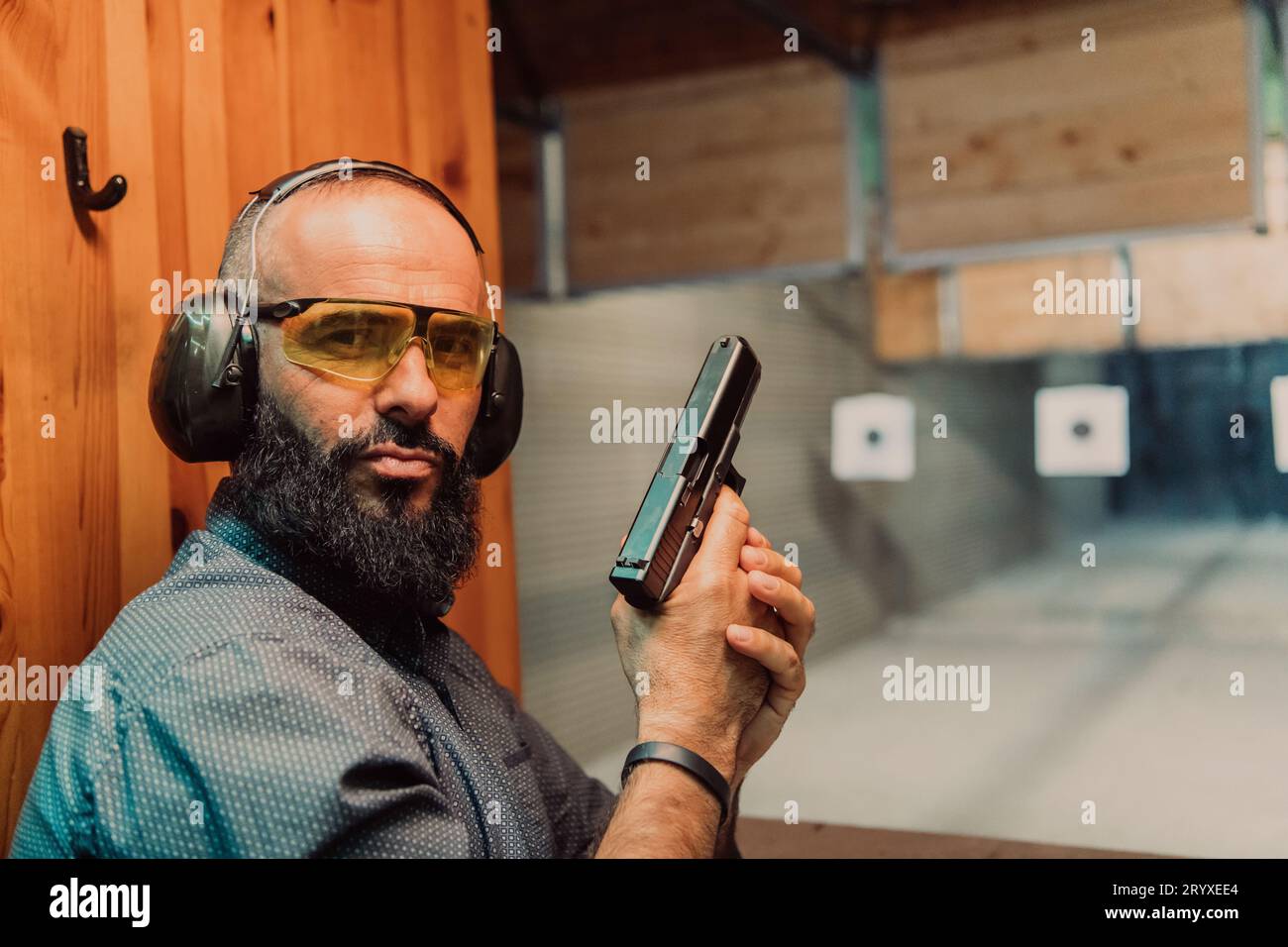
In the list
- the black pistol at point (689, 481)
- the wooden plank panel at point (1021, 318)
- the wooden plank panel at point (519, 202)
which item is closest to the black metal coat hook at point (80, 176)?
the black pistol at point (689, 481)

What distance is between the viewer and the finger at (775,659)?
1.00 meters

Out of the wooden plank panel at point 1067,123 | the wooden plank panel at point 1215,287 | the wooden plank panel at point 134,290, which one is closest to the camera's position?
the wooden plank panel at point 134,290

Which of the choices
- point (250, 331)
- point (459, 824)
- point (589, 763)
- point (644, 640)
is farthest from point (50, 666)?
point (589, 763)

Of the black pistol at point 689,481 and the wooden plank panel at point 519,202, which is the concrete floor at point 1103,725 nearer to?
the wooden plank panel at point 519,202

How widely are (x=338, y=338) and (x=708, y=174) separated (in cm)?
234

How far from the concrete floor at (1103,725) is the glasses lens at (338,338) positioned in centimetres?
220

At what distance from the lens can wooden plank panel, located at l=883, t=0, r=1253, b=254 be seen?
2.54 meters

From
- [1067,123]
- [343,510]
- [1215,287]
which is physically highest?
[1067,123]

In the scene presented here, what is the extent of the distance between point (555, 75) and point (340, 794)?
3.01 m

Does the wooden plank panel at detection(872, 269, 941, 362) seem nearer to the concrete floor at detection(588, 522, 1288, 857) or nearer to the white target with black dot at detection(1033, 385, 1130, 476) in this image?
the white target with black dot at detection(1033, 385, 1130, 476)

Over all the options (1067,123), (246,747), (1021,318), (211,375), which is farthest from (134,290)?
(1021,318)

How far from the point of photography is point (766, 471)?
4156mm

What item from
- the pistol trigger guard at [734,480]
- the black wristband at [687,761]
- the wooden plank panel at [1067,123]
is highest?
the wooden plank panel at [1067,123]

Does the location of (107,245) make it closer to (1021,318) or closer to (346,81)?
(346,81)
